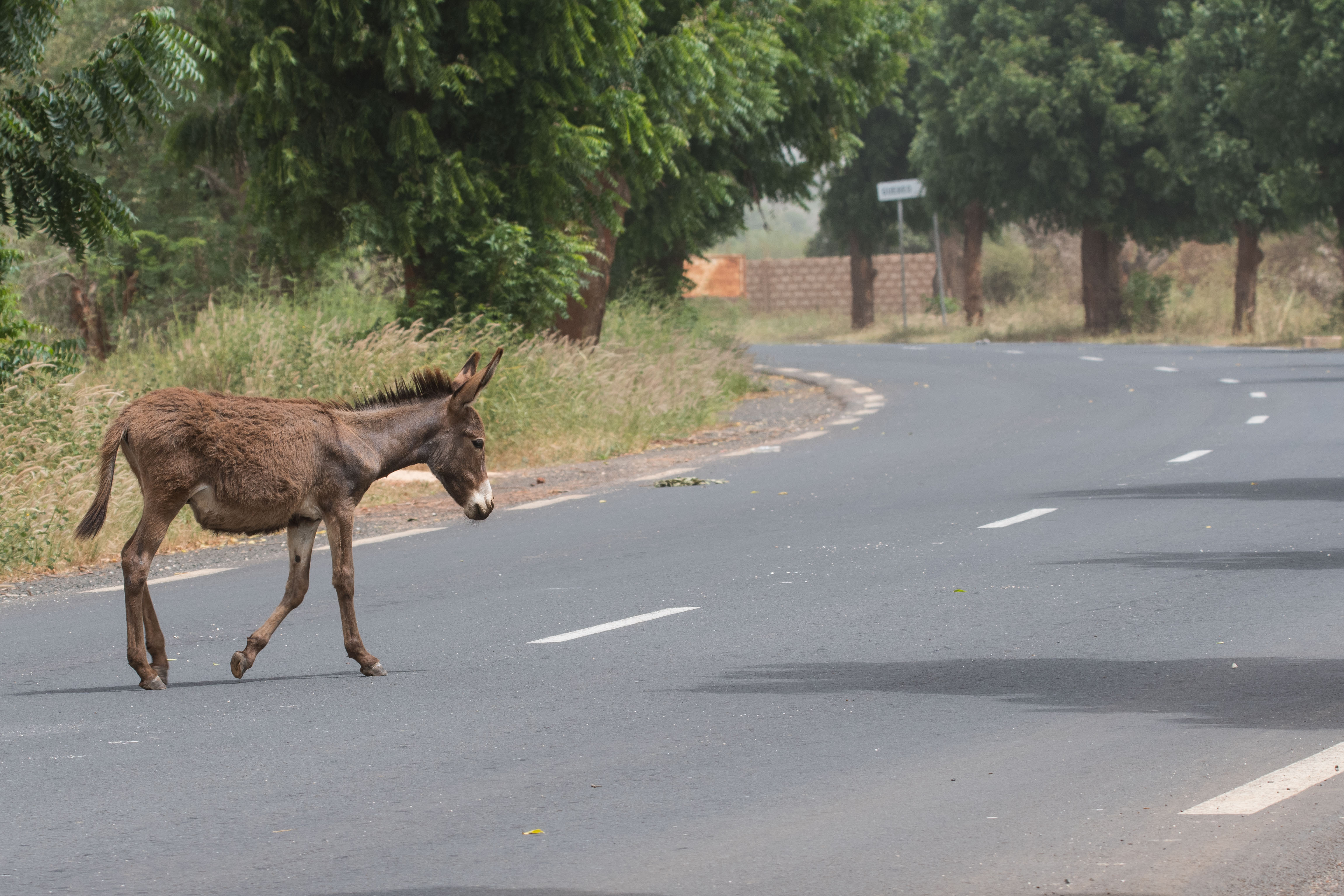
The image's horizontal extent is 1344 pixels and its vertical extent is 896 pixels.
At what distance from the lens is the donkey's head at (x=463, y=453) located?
8.00 metres

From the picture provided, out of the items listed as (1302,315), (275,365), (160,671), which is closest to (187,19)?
(275,365)

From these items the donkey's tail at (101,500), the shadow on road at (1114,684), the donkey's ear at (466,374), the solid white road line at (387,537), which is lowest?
the solid white road line at (387,537)

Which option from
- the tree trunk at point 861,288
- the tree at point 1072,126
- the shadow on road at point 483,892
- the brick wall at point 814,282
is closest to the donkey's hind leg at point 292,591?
the shadow on road at point 483,892

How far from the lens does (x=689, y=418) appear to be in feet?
72.5

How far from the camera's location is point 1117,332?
153 feet

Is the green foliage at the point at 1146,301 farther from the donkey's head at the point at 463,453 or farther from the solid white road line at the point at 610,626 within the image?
the donkey's head at the point at 463,453

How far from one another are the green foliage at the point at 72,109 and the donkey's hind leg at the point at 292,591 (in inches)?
164

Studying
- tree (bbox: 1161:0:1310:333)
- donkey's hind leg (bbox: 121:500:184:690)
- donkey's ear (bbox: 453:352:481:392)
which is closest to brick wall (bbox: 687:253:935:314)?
tree (bbox: 1161:0:1310:333)

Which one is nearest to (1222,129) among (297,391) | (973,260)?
(973,260)

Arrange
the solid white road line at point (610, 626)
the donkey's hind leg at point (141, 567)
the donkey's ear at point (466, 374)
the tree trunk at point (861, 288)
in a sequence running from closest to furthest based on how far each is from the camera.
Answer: the donkey's hind leg at point (141, 567) < the donkey's ear at point (466, 374) < the solid white road line at point (610, 626) < the tree trunk at point (861, 288)

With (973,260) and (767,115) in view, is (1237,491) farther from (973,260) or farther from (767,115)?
(973,260)

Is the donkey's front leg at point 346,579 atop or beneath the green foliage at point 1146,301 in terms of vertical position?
atop

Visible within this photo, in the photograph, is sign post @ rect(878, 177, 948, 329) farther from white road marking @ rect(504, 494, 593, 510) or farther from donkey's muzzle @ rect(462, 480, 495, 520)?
donkey's muzzle @ rect(462, 480, 495, 520)

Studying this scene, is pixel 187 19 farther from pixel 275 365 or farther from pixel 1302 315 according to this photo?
pixel 1302 315
